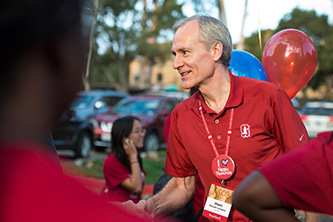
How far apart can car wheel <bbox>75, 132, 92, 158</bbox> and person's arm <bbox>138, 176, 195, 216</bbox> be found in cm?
869

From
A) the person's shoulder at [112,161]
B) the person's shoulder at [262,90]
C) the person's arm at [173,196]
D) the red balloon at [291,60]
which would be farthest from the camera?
the person's shoulder at [112,161]

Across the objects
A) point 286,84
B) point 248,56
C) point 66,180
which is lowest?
point 286,84

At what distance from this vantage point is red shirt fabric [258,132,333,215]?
137 cm

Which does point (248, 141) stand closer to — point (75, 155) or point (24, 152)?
point (24, 152)

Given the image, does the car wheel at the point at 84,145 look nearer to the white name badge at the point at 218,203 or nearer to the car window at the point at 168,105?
the car window at the point at 168,105

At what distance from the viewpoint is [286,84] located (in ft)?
12.9

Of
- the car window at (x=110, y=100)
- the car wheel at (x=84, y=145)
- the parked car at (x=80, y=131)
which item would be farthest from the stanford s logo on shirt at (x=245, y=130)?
the car window at (x=110, y=100)

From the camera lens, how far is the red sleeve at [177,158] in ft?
8.91

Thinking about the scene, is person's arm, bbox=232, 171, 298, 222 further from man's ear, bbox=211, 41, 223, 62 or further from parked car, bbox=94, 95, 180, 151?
parked car, bbox=94, 95, 180, 151

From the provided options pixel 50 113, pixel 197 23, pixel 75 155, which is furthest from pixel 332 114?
pixel 50 113

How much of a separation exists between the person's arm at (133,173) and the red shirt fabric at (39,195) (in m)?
3.32

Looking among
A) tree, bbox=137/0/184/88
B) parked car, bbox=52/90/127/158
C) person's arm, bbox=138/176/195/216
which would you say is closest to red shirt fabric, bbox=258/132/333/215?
person's arm, bbox=138/176/195/216

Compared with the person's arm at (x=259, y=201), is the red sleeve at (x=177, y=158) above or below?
below

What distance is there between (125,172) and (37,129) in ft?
11.0
